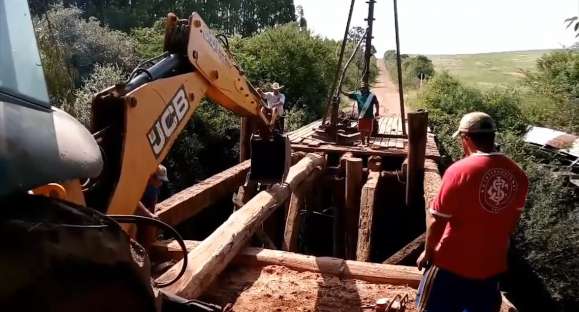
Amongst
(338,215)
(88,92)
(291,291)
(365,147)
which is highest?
(88,92)

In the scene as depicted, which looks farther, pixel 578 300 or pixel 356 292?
pixel 578 300

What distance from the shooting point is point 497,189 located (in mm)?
2955

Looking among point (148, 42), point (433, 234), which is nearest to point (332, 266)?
point (433, 234)

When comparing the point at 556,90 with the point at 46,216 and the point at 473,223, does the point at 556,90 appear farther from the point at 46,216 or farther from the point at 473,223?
the point at 46,216

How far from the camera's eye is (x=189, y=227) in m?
9.26

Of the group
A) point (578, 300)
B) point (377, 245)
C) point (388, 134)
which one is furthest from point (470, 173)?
point (578, 300)

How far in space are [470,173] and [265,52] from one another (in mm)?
18674

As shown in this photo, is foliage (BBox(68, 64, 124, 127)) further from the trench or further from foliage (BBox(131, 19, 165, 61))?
foliage (BBox(131, 19, 165, 61))

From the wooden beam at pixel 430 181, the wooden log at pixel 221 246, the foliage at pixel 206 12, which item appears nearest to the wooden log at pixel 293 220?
the wooden log at pixel 221 246

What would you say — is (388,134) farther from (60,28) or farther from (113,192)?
(60,28)

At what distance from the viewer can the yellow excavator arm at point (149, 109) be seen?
249cm

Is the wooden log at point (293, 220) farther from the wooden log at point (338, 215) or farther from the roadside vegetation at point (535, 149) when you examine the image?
the roadside vegetation at point (535, 149)

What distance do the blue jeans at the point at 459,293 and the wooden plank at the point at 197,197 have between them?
9.88 ft

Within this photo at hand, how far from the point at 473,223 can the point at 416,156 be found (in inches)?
170
